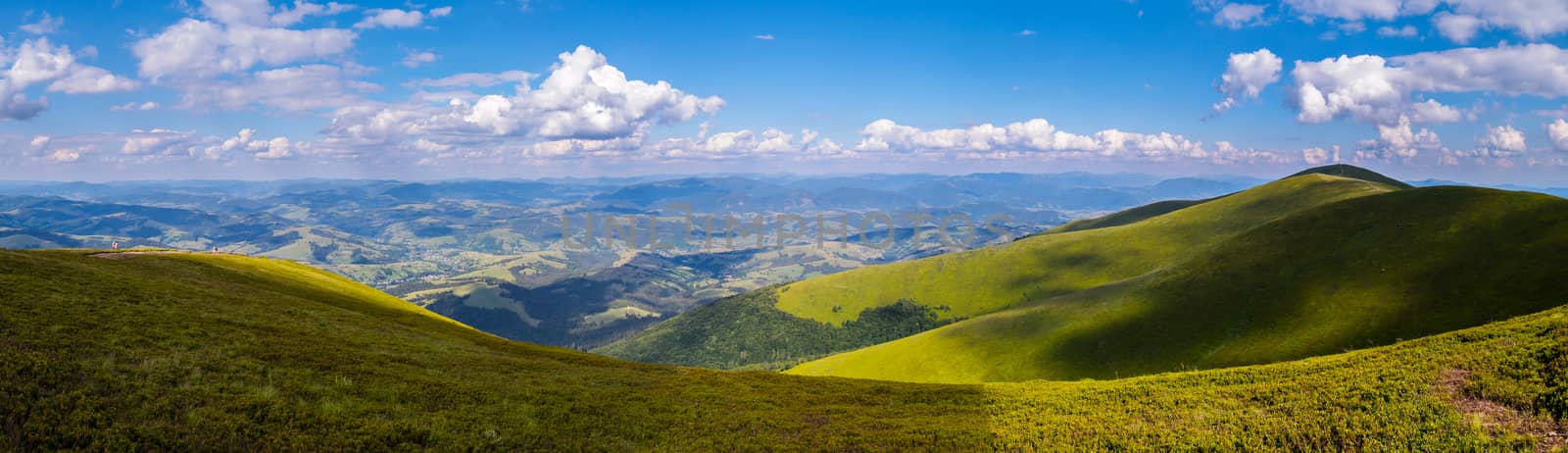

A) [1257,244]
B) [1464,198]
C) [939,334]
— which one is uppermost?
[1464,198]

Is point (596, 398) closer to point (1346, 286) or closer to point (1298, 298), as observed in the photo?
point (1298, 298)

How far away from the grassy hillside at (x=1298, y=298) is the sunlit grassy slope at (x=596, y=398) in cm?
5557

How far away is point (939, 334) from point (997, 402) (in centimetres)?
13001

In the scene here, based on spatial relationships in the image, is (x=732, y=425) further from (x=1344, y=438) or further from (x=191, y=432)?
(x=1344, y=438)

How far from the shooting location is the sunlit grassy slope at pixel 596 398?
734 inches

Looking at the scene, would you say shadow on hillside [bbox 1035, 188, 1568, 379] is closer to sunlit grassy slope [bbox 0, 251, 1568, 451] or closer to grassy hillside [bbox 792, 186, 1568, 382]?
grassy hillside [bbox 792, 186, 1568, 382]

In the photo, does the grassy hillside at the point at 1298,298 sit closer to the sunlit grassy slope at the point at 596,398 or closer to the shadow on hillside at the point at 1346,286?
the shadow on hillside at the point at 1346,286

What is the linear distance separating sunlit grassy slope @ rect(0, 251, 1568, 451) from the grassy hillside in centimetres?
5557

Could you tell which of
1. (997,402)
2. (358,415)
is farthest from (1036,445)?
(358,415)

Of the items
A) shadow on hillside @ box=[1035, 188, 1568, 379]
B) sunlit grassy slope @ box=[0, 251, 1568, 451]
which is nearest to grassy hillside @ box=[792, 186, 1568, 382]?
shadow on hillside @ box=[1035, 188, 1568, 379]

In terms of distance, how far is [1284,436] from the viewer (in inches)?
845

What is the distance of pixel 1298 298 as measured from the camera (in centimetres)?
10506

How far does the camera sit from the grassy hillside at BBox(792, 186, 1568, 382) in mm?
85938

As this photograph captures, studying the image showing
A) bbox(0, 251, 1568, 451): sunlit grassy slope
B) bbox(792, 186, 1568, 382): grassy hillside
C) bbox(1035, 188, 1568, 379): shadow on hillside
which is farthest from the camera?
bbox(792, 186, 1568, 382): grassy hillside
